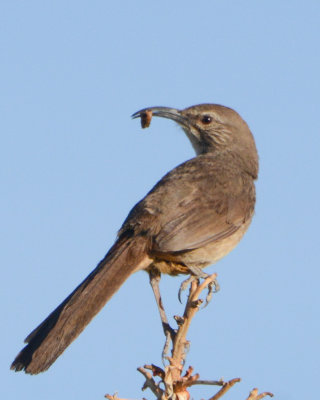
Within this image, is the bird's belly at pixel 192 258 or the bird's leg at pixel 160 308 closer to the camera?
the bird's leg at pixel 160 308

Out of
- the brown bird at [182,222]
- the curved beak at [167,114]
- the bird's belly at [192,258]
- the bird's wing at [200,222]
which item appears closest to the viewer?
the brown bird at [182,222]

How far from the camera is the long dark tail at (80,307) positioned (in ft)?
14.3

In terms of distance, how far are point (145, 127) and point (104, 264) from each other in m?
2.53

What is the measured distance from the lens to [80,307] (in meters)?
4.87

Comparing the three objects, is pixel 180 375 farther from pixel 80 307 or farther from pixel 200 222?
pixel 200 222

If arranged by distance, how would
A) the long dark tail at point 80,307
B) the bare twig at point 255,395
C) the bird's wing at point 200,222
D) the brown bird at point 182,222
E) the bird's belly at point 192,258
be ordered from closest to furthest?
the bare twig at point 255,395 → the long dark tail at point 80,307 → the brown bird at point 182,222 → the bird's wing at point 200,222 → the bird's belly at point 192,258

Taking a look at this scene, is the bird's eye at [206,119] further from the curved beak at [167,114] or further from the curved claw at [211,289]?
the curved claw at [211,289]

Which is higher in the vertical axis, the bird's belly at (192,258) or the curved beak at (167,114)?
the curved beak at (167,114)

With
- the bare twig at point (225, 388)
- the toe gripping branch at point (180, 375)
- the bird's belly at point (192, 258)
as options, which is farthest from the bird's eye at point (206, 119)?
the bare twig at point (225, 388)

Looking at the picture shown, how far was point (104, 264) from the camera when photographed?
5.42 meters

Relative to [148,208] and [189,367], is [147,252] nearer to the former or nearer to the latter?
[148,208]

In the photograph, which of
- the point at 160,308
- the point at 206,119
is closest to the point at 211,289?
the point at 160,308

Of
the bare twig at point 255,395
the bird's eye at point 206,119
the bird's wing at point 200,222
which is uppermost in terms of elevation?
the bird's eye at point 206,119

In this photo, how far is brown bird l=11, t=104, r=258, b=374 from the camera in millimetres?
4742
